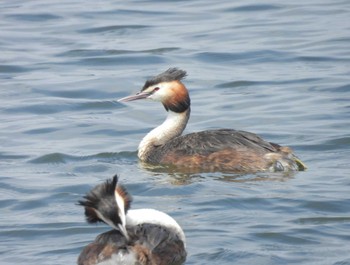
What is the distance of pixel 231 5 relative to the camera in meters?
22.3

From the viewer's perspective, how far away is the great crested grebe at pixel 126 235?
8.52 metres

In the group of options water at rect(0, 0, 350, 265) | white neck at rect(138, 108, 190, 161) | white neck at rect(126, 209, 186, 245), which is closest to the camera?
white neck at rect(126, 209, 186, 245)

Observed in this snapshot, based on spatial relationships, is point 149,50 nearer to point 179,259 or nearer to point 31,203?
point 31,203

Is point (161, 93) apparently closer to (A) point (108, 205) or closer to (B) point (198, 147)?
(B) point (198, 147)

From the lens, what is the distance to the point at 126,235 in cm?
859

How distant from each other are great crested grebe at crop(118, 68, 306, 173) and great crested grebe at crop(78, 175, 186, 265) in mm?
3231

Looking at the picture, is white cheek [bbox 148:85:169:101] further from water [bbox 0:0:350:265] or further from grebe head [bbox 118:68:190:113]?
water [bbox 0:0:350:265]

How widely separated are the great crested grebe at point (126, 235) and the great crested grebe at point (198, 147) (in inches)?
127

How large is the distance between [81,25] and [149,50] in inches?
98.0

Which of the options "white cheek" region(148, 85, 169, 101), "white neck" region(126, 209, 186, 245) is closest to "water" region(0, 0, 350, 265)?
"white neck" region(126, 209, 186, 245)

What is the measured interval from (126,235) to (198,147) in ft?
13.4

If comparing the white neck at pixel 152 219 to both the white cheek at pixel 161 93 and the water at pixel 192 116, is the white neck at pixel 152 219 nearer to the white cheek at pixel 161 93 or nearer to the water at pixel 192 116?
the water at pixel 192 116

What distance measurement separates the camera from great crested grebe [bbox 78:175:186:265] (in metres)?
8.52

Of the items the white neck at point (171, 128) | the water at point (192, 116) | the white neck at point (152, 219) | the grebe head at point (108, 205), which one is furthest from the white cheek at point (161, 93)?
the grebe head at point (108, 205)
